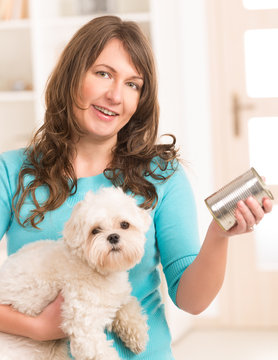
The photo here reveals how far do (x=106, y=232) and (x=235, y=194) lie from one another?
330mm

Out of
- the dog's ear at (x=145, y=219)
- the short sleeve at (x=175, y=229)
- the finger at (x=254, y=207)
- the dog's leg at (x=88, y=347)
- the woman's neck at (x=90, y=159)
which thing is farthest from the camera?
the woman's neck at (x=90, y=159)

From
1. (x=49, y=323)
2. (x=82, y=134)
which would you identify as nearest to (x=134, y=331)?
(x=49, y=323)

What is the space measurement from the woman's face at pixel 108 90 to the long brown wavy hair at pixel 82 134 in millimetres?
21

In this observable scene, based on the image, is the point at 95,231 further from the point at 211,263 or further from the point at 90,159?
the point at 90,159

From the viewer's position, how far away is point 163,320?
149 centimetres

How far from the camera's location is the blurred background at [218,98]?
3.33 metres

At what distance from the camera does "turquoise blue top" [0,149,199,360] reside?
56.5 inches

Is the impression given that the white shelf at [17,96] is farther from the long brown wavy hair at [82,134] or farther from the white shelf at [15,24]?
the long brown wavy hair at [82,134]

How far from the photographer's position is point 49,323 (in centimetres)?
123

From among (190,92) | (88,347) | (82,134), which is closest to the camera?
(88,347)

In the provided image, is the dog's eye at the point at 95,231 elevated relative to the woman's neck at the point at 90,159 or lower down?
lower down

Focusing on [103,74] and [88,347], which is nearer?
[88,347]

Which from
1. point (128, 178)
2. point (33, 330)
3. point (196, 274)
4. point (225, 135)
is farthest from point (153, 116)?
point (225, 135)

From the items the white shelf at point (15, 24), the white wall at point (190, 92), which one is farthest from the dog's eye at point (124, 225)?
the white shelf at point (15, 24)
